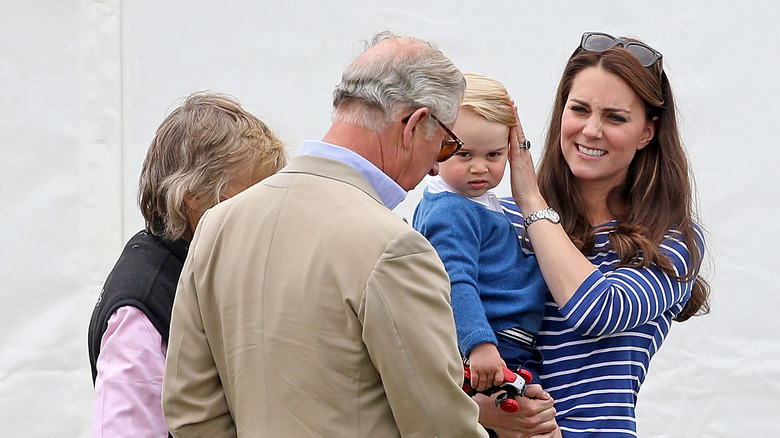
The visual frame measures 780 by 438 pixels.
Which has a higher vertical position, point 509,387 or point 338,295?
point 338,295

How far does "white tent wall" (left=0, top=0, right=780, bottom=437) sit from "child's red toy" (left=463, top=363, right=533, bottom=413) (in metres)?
1.03

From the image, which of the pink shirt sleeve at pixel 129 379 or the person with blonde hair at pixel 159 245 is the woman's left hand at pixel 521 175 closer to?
the person with blonde hair at pixel 159 245

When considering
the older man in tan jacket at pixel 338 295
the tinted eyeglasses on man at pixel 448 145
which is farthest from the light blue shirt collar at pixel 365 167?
the tinted eyeglasses on man at pixel 448 145

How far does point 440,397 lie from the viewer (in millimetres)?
1271

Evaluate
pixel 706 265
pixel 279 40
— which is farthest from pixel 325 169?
pixel 706 265

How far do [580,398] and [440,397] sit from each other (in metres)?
0.57

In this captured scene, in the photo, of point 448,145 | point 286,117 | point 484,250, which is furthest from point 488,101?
point 286,117

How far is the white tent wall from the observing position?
2.50m

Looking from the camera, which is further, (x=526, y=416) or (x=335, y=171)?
(x=526, y=416)

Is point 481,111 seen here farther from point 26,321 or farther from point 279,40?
point 26,321

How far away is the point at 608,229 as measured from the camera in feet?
6.14

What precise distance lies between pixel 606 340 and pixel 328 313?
72 cm

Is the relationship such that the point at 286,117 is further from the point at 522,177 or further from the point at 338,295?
the point at 338,295

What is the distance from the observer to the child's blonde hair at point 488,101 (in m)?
1.81
